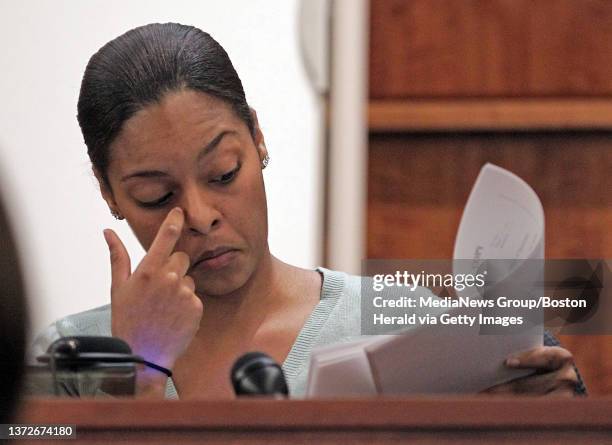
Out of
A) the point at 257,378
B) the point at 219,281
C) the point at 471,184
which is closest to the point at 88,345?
the point at 257,378

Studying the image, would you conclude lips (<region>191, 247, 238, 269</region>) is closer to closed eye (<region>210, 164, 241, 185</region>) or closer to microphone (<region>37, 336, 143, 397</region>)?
closed eye (<region>210, 164, 241, 185</region>)

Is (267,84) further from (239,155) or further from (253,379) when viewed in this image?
(253,379)

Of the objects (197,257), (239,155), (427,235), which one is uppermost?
(239,155)

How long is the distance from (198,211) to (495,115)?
3.11ft

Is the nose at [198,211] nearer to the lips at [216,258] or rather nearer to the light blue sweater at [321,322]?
the lips at [216,258]

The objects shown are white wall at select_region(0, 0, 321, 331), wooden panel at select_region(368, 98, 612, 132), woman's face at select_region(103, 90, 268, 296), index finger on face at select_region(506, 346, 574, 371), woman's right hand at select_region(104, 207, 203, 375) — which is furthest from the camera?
wooden panel at select_region(368, 98, 612, 132)

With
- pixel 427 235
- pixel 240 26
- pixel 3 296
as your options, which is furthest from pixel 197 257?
pixel 3 296

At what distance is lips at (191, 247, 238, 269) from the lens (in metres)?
1.43

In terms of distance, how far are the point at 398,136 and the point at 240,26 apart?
1.49ft

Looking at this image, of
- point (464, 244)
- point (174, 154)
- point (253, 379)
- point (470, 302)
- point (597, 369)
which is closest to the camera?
point (253, 379)

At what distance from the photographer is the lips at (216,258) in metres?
1.43

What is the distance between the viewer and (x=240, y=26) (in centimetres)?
194

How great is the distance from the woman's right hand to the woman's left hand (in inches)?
16.8

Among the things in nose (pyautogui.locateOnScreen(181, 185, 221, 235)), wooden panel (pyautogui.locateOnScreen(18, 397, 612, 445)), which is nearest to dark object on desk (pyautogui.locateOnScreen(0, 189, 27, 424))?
wooden panel (pyautogui.locateOnScreen(18, 397, 612, 445))
